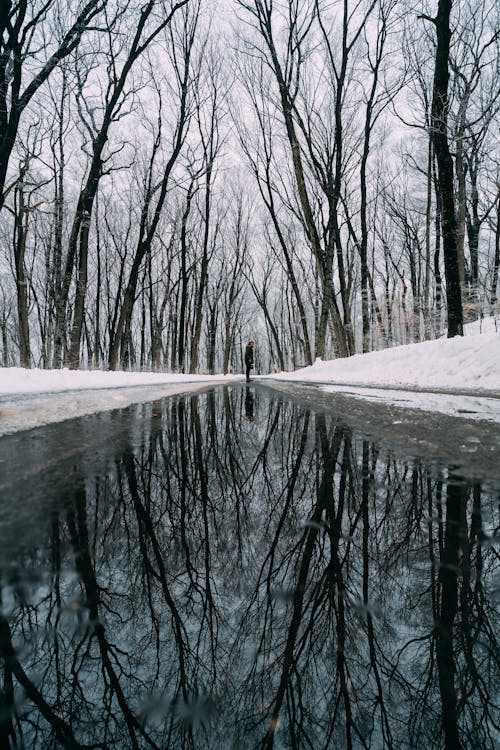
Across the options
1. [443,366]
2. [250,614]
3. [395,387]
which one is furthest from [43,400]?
[443,366]

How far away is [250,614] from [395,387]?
21.6ft

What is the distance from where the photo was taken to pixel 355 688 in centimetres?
64

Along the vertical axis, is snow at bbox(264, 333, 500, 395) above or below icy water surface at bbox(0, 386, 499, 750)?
above

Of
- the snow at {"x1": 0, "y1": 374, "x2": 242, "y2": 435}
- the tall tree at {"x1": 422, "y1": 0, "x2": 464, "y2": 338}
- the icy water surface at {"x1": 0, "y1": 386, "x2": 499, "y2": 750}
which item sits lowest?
the icy water surface at {"x1": 0, "y1": 386, "x2": 499, "y2": 750}

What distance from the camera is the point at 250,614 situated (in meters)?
0.82

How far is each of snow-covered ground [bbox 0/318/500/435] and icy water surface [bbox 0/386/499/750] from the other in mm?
2228

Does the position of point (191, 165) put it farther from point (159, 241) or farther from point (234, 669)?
point (234, 669)

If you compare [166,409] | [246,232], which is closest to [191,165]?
[246,232]

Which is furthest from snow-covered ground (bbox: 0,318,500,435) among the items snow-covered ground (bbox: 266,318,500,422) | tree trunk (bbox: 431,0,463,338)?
tree trunk (bbox: 431,0,463,338)

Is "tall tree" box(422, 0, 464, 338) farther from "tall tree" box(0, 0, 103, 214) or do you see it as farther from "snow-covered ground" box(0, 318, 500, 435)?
"tall tree" box(0, 0, 103, 214)

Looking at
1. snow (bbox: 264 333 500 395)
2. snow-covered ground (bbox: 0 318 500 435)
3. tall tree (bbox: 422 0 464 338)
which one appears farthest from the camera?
tall tree (bbox: 422 0 464 338)

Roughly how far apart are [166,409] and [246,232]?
24664 millimetres

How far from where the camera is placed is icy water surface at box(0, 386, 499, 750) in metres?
0.58

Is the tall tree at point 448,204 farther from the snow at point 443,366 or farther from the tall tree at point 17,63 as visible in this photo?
the tall tree at point 17,63
